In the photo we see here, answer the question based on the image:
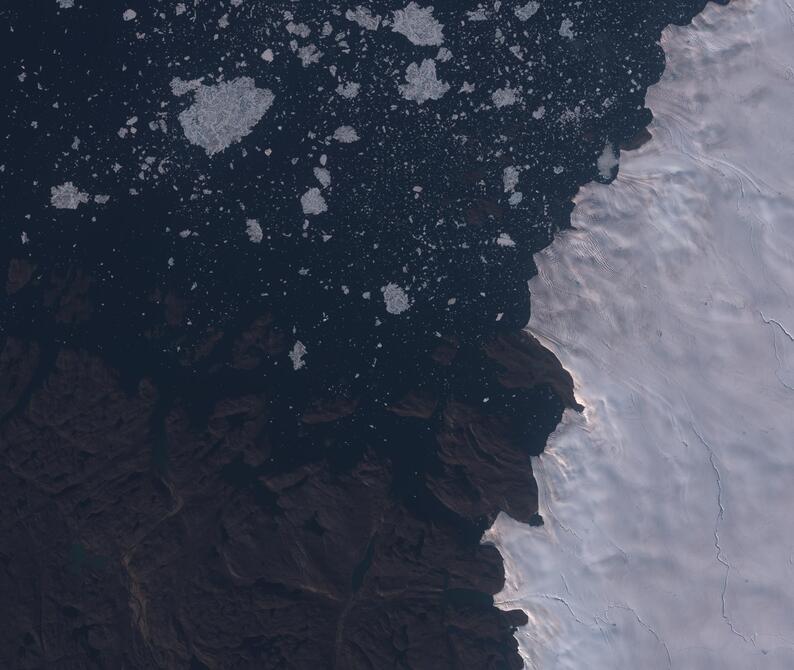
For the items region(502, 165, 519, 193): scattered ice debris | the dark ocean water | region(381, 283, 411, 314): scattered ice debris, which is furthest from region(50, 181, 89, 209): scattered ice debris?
region(502, 165, 519, 193): scattered ice debris

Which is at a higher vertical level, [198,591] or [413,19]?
[413,19]

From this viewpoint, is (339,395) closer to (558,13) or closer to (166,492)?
(166,492)

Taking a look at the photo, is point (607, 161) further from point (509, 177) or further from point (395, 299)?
point (395, 299)

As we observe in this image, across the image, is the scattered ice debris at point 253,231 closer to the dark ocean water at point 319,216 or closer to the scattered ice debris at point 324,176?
the dark ocean water at point 319,216

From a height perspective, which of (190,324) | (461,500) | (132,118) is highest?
(132,118)

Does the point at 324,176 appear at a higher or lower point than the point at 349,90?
lower

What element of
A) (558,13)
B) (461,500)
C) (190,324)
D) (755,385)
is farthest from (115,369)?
(755,385)

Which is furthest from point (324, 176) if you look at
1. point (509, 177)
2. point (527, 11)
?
point (527, 11)
